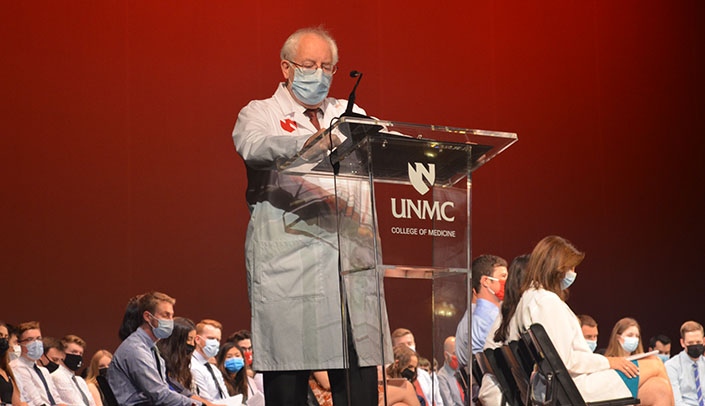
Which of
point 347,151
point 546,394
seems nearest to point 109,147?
point 546,394

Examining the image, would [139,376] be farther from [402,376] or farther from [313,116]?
[402,376]

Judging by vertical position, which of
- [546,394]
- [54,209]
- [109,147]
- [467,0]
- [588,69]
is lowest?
[546,394]

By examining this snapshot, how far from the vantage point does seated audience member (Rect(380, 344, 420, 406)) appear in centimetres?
190

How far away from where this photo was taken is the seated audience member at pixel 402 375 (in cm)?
190

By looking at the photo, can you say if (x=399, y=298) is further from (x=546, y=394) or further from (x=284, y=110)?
(x=546, y=394)

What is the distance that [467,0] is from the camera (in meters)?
7.02

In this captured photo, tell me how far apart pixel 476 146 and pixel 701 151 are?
676cm

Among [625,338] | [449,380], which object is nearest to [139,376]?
[449,380]

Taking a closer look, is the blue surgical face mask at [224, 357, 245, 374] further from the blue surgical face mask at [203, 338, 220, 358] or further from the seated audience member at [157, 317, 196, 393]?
the seated audience member at [157, 317, 196, 393]

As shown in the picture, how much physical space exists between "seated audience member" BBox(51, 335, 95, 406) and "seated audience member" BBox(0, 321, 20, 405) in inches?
30.6

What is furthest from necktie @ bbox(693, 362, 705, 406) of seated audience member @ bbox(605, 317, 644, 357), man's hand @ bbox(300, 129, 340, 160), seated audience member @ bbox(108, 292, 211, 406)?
man's hand @ bbox(300, 129, 340, 160)

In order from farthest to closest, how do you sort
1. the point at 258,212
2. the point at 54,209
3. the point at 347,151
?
the point at 54,209
the point at 258,212
the point at 347,151

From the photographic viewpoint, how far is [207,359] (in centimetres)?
579

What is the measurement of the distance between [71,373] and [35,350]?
0.34 meters
